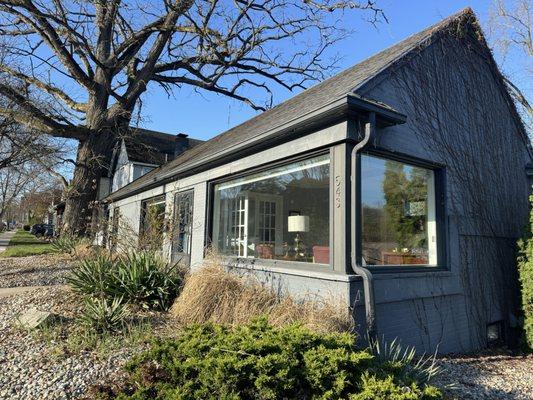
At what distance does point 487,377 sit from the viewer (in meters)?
5.02

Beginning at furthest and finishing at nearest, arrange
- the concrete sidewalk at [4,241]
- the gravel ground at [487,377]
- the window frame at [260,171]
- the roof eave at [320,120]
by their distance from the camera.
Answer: the concrete sidewalk at [4,241] < the window frame at [260,171] < the roof eave at [320,120] < the gravel ground at [487,377]

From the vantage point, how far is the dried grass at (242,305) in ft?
16.3

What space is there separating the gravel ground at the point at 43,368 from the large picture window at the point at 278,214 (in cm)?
299

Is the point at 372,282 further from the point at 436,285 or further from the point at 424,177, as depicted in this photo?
the point at 424,177

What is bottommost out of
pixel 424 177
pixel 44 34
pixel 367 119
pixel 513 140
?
pixel 424 177

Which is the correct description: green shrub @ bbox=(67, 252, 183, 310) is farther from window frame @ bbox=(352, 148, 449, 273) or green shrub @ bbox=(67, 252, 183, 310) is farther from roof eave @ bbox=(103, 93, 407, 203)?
window frame @ bbox=(352, 148, 449, 273)

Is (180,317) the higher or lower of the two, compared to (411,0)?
lower

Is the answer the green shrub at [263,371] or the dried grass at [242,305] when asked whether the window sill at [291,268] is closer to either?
the dried grass at [242,305]

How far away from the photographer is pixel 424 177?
6.82 m

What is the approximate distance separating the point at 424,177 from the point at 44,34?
16.1m

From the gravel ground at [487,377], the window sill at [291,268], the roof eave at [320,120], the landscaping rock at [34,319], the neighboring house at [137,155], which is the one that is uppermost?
the neighboring house at [137,155]

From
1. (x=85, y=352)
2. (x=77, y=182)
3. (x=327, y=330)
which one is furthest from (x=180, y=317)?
(x=77, y=182)

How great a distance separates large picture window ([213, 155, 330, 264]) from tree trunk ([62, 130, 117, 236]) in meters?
10.7

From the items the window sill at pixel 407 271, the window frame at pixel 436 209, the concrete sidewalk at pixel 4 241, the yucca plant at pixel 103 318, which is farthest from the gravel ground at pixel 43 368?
the concrete sidewalk at pixel 4 241
